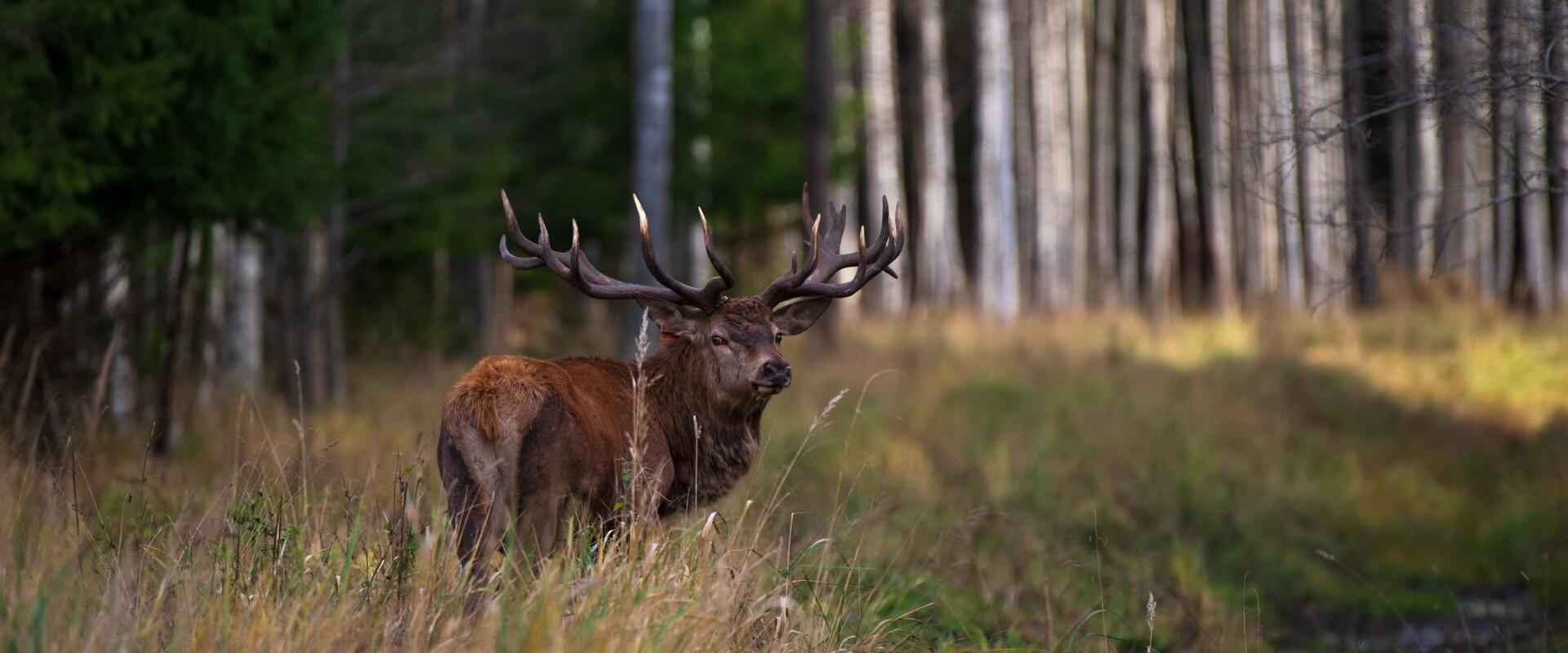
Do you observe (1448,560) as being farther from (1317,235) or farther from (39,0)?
(1317,235)

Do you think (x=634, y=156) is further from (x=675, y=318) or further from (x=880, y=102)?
(x=880, y=102)

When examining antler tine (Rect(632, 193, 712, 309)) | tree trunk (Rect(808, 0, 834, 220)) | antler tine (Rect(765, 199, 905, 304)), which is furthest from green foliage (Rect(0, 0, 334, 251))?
tree trunk (Rect(808, 0, 834, 220))

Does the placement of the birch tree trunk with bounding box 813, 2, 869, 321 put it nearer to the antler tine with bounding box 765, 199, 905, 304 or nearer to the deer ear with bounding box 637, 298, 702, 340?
the antler tine with bounding box 765, 199, 905, 304

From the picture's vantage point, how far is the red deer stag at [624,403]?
5.19 metres

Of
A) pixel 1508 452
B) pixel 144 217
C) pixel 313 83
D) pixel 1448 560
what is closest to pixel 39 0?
pixel 144 217

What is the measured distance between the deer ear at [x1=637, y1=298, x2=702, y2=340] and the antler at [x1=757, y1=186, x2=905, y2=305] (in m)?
0.32

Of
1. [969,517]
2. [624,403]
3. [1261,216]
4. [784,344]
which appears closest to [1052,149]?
[1261,216]

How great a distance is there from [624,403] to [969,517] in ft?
7.39

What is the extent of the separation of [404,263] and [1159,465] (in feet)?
34.9

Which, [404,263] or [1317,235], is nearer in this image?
[404,263]

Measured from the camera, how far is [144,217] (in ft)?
27.3

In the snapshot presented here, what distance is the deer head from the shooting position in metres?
6.18

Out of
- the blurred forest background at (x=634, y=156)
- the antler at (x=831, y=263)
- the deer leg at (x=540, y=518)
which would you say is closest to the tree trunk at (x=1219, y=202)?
the blurred forest background at (x=634, y=156)

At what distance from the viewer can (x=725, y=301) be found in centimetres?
657
